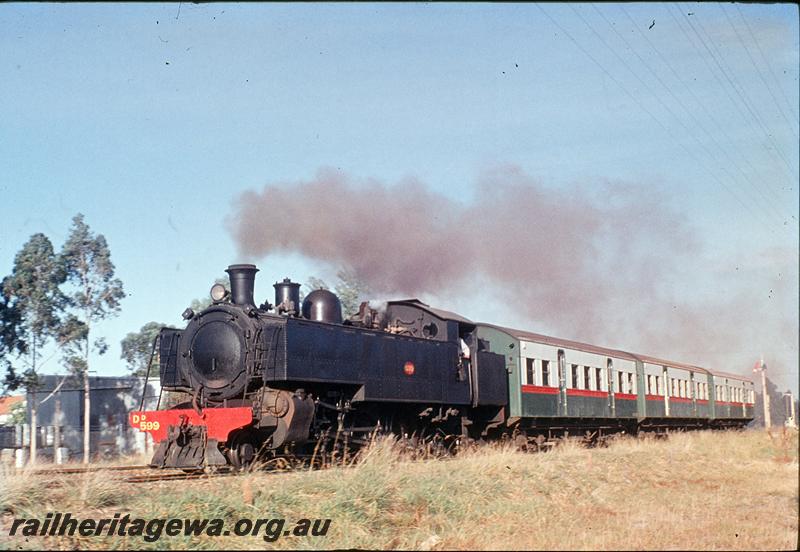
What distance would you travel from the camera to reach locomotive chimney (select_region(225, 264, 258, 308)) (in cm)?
1530

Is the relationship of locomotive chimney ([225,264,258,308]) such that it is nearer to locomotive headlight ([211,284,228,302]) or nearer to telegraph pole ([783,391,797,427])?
locomotive headlight ([211,284,228,302])

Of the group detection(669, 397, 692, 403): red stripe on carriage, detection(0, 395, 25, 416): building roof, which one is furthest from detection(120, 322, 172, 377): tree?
detection(669, 397, 692, 403): red stripe on carriage

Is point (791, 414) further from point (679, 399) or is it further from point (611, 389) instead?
point (611, 389)

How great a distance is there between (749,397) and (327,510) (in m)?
40.8

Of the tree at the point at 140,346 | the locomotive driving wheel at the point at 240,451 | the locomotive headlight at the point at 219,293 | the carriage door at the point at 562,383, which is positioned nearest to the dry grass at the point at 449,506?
the locomotive driving wheel at the point at 240,451

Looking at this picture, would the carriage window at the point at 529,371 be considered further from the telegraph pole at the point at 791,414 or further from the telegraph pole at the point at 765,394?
the telegraph pole at the point at 765,394

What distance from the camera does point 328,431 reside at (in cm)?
1513

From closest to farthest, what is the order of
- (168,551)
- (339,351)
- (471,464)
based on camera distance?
(168,551) < (471,464) < (339,351)

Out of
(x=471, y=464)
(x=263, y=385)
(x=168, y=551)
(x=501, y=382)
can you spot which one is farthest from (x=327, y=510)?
(x=501, y=382)

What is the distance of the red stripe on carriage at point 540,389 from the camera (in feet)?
69.1

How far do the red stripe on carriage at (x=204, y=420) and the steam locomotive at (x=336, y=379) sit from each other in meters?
0.02

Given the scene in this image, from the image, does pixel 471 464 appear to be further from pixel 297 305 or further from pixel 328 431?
pixel 297 305

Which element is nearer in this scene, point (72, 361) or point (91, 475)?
point (91, 475)

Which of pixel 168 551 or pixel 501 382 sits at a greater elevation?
pixel 501 382
